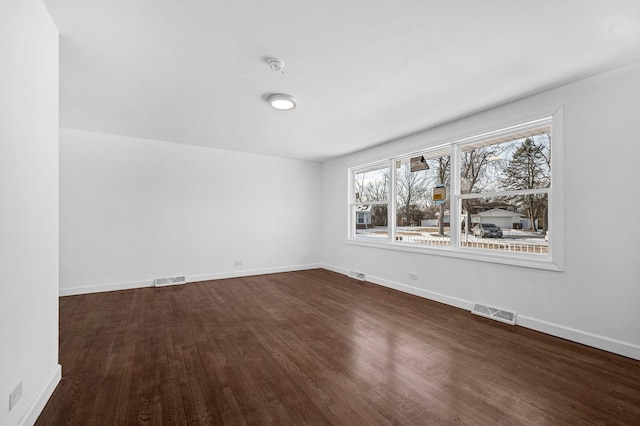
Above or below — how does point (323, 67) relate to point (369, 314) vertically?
above

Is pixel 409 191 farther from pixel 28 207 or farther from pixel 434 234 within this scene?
pixel 28 207

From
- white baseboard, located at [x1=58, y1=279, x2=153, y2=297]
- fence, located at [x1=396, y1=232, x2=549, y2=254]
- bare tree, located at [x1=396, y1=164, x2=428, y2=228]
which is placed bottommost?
white baseboard, located at [x1=58, y1=279, x2=153, y2=297]

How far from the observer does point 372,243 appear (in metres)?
5.40

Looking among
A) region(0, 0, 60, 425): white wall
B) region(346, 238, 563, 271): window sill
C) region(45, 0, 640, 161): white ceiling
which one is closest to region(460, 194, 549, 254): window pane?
region(346, 238, 563, 271): window sill

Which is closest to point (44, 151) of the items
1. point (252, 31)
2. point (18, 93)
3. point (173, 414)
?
point (18, 93)

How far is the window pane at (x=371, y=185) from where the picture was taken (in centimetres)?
550

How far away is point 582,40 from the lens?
2180mm

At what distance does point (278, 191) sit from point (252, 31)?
444 cm

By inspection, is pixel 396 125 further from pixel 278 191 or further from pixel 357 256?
pixel 278 191

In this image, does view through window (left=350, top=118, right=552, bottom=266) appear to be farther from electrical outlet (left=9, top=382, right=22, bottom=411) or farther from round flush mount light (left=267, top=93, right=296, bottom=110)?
electrical outlet (left=9, top=382, right=22, bottom=411)

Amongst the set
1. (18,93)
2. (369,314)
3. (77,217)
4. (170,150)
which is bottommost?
(369,314)

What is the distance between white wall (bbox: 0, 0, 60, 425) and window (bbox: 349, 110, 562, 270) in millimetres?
4319

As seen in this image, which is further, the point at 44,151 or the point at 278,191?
the point at 278,191

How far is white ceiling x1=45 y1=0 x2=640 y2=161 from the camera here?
1.88 m
